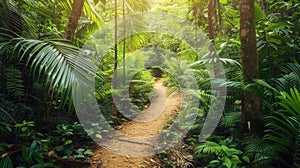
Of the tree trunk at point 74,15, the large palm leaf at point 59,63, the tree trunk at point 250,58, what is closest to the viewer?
the large palm leaf at point 59,63

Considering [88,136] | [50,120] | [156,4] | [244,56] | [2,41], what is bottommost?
A: [88,136]

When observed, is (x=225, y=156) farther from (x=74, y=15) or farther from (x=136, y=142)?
(x=74, y=15)

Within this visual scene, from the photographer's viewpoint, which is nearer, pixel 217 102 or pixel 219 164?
pixel 219 164

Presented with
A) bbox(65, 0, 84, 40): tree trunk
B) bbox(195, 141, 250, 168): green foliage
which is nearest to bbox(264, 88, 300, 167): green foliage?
bbox(195, 141, 250, 168): green foliage

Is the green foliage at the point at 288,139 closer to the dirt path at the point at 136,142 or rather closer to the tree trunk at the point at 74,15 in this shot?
the dirt path at the point at 136,142

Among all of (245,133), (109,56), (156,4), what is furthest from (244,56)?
(156,4)

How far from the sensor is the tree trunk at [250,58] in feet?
10.1

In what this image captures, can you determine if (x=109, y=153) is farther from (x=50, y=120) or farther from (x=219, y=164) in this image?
(x=219, y=164)

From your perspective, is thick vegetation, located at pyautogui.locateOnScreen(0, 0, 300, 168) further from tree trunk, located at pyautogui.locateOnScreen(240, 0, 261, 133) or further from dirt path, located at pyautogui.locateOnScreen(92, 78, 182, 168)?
dirt path, located at pyautogui.locateOnScreen(92, 78, 182, 168)

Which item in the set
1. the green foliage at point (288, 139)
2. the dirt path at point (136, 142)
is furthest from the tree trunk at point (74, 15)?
the green foliage at point (288, 139)

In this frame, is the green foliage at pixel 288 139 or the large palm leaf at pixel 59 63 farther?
the large palm leaf at pixel 59 63

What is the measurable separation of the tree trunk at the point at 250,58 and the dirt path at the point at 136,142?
133 centimetres

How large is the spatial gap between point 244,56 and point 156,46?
29.3 ft

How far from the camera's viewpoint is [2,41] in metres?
3.14
